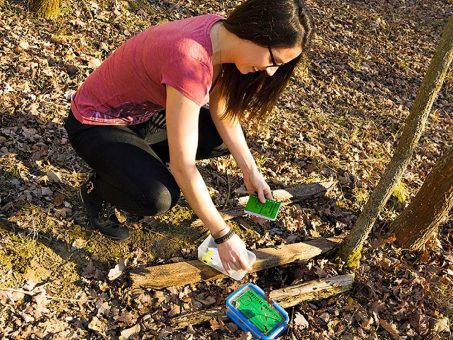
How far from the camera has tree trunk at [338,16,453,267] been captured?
307 cm

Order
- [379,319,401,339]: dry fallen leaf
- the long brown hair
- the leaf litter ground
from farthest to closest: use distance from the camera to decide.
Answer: [379,319,401,339]: dry fallen leaf
the leaf litter ground
the long brown hair

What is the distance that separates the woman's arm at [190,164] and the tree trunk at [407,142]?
146 centimetres

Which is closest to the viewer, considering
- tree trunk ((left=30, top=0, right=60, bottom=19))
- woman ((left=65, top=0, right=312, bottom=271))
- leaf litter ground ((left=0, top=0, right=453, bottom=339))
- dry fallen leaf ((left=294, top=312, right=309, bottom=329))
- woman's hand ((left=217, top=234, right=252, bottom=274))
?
woman ((left=65, top=0, right=312, bottom=271))

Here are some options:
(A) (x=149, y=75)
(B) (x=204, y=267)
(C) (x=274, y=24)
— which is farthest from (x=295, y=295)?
(C) (x=274, y=24)

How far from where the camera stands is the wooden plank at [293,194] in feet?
→ 13.2

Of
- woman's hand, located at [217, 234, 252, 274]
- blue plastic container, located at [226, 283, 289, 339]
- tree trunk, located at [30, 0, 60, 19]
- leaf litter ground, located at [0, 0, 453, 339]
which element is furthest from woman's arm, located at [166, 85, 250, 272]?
tree trunk, located at [30, 0, 60, 19]

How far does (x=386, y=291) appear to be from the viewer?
12.7 feet

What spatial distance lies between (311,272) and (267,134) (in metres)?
1.80

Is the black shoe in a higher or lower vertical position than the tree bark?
higher

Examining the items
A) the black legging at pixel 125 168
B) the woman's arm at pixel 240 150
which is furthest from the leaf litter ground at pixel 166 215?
the woman's arm at pixel 240 150

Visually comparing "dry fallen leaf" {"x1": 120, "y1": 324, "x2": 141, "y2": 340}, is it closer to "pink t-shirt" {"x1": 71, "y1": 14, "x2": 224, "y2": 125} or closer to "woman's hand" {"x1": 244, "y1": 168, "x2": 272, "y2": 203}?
"woman's hand" {"x1": 244, "y1": 168, "x2": 272, "y2": 203}

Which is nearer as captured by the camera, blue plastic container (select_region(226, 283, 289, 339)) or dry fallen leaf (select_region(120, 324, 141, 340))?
dry fallen leaf (select_region(120, 324, 141, 340))

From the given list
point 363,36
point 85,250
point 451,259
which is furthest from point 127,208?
point 363,36

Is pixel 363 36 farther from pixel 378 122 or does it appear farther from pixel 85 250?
pixel 85 250
